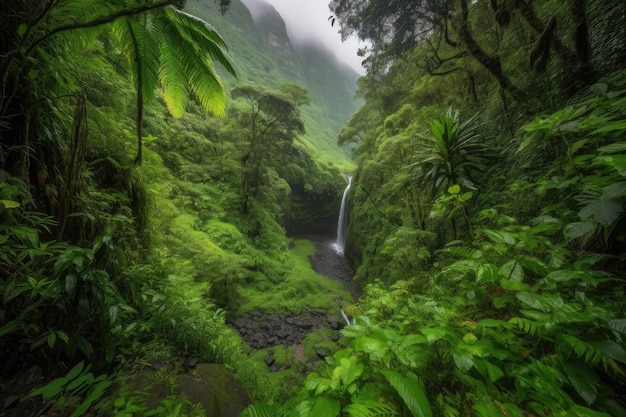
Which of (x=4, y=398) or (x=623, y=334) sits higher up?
(x=623, y=334)

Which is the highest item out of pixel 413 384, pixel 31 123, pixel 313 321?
pixel 31 123

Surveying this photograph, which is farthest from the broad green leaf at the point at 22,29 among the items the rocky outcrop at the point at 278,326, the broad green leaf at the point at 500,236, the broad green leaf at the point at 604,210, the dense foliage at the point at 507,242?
the rocky outcrop at the point at 278,326

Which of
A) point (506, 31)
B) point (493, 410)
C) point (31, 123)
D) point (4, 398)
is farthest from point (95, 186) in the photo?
point (506, 31)

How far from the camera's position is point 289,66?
6669 centimetres

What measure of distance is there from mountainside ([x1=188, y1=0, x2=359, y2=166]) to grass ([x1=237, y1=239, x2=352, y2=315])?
21.2m

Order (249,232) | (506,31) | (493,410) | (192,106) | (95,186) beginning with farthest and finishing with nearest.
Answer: (249,232) → (192,106) → (506,31) → (95,186) → (493,410)

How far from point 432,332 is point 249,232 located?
1059 centimetres

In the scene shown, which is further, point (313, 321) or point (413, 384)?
point (313, 321)

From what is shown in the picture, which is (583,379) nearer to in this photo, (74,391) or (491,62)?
(74,391)

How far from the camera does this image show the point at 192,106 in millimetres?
10320

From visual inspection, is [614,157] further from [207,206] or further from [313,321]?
[207,206]

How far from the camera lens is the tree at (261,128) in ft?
36.1

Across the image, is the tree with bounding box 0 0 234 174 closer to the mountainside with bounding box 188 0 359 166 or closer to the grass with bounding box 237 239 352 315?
the grass with bounding box 237 239 352 315

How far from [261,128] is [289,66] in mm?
66371
